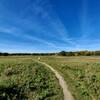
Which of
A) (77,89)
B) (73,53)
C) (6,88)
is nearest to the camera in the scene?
(77,89)

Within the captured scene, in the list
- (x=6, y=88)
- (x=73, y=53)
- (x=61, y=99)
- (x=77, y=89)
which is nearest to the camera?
(x=61, y=99)

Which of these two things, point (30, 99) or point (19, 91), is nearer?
point (30, 99)

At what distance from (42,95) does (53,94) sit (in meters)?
1.12

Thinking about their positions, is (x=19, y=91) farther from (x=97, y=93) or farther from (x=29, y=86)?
(x=97, y=93)

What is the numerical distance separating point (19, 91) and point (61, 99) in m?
5.63

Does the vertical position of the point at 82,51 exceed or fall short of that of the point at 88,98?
it exceeds it

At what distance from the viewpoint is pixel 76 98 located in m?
16.4

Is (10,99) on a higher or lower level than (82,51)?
lower

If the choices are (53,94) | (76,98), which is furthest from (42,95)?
(76,98)

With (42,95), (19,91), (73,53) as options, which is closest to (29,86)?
(19,91)

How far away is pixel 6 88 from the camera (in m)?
21.1

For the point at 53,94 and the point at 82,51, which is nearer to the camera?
the point at 53,94

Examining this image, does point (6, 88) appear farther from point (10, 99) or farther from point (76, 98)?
point (76, 98)

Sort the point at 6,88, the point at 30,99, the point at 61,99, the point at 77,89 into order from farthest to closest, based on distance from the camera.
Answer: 1. the point at 6,88
2. the point at 77,89
3. the point at 30,99
4. the point at 61,99
